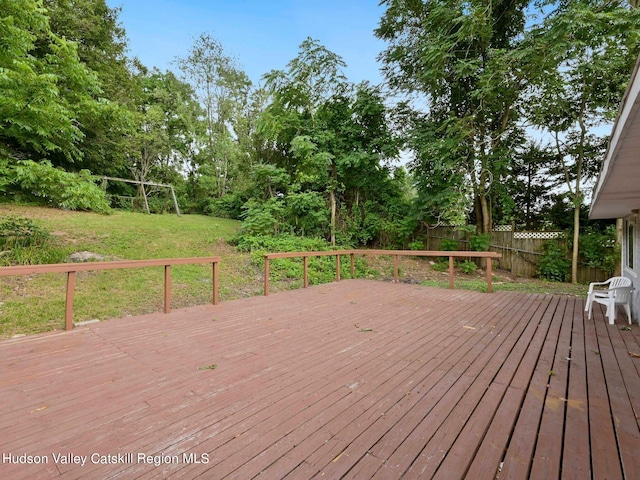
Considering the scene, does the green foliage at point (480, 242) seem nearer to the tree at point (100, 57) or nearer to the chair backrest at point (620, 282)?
the chair backrest at point (620, 282)

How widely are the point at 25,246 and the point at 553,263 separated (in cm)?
1239

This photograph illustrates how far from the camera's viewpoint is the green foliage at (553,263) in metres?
8.30

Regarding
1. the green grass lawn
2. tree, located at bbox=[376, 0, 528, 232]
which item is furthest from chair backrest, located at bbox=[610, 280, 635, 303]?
tree, located at bbox=[376, 0, 528, 232]

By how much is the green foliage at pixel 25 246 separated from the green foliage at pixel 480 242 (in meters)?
9.91

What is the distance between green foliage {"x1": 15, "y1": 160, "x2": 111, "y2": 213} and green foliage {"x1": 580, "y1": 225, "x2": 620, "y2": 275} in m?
11.2

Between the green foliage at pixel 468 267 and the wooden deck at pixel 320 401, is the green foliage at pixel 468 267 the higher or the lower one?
the higher one

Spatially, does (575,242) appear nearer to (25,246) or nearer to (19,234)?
(25,246)

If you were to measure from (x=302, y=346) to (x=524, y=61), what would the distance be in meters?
8.52

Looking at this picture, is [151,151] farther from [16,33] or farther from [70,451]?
[70,451]

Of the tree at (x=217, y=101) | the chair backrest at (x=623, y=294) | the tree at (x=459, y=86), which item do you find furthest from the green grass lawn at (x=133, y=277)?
the tree at (x=217, y=101)

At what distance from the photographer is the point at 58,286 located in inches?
193

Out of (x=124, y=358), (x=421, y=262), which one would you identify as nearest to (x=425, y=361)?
(x=124, y=358)

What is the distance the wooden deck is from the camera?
134 centimetres

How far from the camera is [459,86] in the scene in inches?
357
